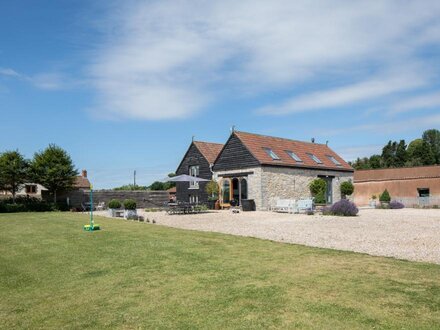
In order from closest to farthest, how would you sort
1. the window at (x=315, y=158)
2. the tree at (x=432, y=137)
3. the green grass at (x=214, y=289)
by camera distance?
the green grass at (x=214, y=289), the window at (x=315, y=158), the tree at (x=432, y=137)

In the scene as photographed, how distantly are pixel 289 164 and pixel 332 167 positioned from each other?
6463mm

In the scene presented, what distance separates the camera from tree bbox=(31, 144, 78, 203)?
33.6 m

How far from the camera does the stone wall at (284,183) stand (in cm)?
2919

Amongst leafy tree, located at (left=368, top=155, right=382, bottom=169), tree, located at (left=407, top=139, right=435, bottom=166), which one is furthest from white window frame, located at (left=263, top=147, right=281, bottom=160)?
leafy tree, located at (left=368, top=155, right=382, bottom=169)

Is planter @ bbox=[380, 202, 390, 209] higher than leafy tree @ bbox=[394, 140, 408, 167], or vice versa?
leafy tree @ bbox=[394, 140, 408, 167]

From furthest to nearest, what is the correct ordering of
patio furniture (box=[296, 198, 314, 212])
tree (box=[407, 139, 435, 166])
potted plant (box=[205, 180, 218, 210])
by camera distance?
tree (box=[407, 139, 435, 166]) < potted plant (box=[205, 180, 218, 210]) < patio furniture (box=[296, 198, 314, 212])

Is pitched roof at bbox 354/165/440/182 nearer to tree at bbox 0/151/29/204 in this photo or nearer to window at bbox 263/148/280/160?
window at bbox 263/148/280/160

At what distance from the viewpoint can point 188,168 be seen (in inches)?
1435

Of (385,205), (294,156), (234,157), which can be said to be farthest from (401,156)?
(234,157)

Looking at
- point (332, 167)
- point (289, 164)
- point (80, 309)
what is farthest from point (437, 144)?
point (80, 309)

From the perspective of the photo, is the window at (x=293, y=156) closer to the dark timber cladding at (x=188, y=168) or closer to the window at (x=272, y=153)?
the window at (x=272, y=153)

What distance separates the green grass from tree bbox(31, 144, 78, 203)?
24881 mm

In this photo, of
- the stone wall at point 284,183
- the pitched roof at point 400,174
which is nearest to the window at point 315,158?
the stone wall at point 284,183

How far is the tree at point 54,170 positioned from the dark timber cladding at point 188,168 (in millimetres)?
9765
